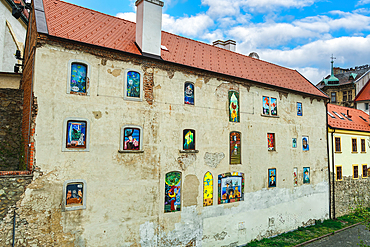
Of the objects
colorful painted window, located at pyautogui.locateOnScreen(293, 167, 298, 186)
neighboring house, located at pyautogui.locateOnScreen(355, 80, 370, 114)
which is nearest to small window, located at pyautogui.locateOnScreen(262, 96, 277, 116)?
colorful painted window, located at pyautogui.locateOnScreen(293, 167, 298, 186)

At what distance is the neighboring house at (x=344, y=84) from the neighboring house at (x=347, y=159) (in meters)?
17.4

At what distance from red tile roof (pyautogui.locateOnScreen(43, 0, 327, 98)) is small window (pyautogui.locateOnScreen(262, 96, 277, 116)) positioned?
1.12m

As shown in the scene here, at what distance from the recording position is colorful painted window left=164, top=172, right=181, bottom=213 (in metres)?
13.1

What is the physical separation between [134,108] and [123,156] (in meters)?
2.22

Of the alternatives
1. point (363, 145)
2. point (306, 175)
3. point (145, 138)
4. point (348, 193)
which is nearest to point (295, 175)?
point (306, 175)

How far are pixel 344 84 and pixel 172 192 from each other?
42506 mm

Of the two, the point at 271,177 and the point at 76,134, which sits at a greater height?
the point at 76,134

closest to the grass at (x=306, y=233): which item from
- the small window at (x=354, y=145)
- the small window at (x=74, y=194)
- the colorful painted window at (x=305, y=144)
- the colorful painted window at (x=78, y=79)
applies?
the colorful painted window at (x=305, y=144)

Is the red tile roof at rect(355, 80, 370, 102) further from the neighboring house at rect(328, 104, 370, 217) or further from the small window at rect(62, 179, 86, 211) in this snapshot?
the small window at rect(62, 179, 86, 211)

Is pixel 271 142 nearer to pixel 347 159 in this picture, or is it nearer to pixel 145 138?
pixel 145 138

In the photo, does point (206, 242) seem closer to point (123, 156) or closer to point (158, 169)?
point (158, 169)

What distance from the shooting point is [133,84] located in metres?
12.6

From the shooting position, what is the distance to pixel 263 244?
643 inches

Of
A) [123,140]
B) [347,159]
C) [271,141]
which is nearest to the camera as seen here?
[123,140]
